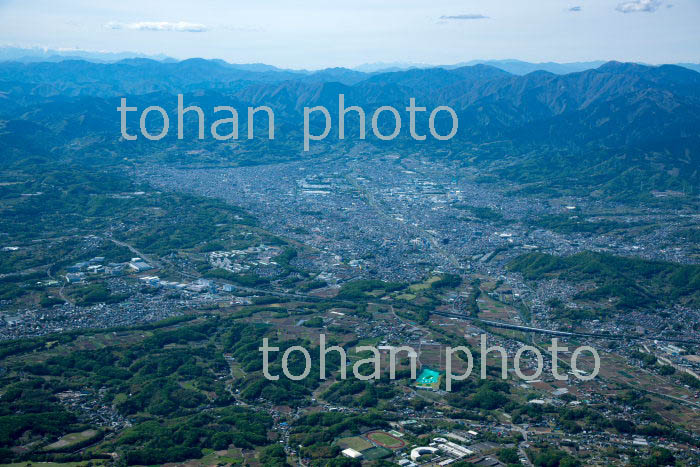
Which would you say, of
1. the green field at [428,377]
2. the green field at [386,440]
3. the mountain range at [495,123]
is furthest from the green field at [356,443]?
the mountain range at [495,123]

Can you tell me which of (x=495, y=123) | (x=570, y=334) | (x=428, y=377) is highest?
(x=495, y=123)

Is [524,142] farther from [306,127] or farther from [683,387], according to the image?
[683,387]

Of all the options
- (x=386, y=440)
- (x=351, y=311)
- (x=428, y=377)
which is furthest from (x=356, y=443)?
(x=351, y=311)

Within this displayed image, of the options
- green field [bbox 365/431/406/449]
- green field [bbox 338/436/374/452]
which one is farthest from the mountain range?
green field [bbox 338/436/374/452]

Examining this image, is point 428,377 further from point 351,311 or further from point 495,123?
point 495,123

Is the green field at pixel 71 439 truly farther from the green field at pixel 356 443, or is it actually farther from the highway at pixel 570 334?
the highway at pixel 570 334

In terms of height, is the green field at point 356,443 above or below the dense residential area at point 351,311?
below

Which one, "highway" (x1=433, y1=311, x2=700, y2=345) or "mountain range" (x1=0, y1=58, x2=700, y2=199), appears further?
"mountain range" (x1=0, y1=58, x2=700, y2=199)

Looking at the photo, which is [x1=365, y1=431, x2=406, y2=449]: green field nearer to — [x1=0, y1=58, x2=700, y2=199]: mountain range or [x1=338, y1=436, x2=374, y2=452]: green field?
[x1=338, y1=436, x2=374, y2=452]: green field

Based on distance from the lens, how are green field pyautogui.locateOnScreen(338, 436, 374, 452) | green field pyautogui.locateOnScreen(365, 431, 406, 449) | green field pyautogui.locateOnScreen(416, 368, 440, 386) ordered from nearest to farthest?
1. green field pyautogui.locateOnScreen(338, 436, 374, 452)
2. green field pyautogui.locateOnScreen(365, 431, 406, 449)
3. green field pyautogui.locateOnScreen(416, 368, 440, 386)

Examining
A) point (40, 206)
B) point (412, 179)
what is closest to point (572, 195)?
point (412, 179)

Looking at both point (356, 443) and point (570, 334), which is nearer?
point (356, 443)
